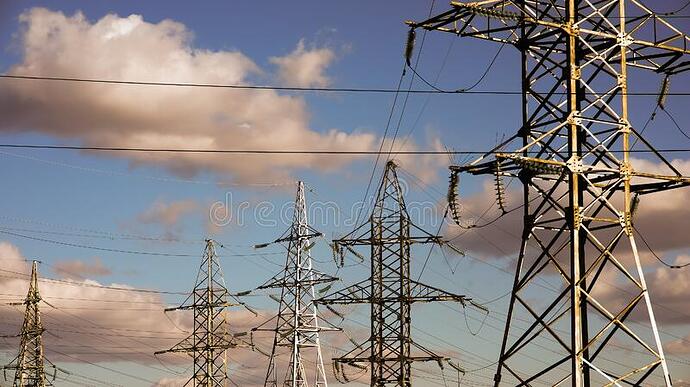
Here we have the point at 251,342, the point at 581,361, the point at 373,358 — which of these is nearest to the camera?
the point at 581,361

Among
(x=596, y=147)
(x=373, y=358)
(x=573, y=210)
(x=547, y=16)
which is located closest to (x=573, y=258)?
(x=573, y=210)

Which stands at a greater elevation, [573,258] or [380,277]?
[380,277]

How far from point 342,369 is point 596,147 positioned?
109ft

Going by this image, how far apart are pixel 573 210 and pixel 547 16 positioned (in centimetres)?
602

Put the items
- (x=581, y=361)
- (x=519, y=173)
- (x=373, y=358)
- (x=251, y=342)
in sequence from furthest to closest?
(x=251, y=342), (x=373, y=358), (x=519, y=173), (x=581, y=361)

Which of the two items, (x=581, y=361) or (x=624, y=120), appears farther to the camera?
(x=624, y=120)

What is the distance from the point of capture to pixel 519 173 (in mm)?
28000

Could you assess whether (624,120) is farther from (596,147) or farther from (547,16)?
(547,16)

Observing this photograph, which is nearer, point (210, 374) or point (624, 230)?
point (624, 230)

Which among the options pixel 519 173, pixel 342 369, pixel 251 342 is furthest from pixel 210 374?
pixel 519 173

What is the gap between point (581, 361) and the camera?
2630cm

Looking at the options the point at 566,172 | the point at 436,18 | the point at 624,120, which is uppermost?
the point at 436,18

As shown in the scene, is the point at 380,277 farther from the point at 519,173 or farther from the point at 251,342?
the point at 519,173

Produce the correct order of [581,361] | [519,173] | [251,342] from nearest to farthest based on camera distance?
[581,361], [519,173], [251,342]
